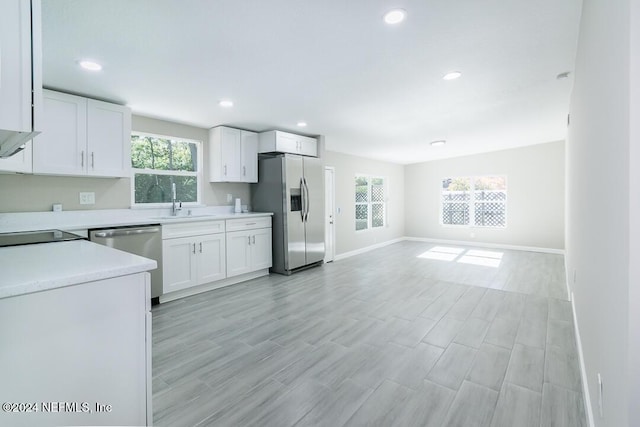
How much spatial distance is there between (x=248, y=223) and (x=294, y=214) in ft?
2.52

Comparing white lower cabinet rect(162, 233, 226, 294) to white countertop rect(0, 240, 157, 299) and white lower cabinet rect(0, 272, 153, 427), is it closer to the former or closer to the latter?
white countertop rect(0, 240, 157, 299)

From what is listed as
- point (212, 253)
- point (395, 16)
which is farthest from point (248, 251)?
point (395, 16)

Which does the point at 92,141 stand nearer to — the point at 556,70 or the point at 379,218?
the point at 556,70

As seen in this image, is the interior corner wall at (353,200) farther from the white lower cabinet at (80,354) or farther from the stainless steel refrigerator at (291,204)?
the white lower cabinet at (80,354)

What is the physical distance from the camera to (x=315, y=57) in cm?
241

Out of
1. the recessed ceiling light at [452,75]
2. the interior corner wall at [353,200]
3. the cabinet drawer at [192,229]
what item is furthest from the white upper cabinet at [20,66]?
the interior corner wall at [353,200]

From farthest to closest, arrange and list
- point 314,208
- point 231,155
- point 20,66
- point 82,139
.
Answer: point 314,208 → point 231,155 → point 82,139 → point 20,66

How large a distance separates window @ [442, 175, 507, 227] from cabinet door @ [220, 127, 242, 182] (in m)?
5.87

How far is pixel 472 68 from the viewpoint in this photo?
263 cm

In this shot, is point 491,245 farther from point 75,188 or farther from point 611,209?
point 75,188

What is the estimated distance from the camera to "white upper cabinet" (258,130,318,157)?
15.4 feet

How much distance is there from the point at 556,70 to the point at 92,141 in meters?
4.71

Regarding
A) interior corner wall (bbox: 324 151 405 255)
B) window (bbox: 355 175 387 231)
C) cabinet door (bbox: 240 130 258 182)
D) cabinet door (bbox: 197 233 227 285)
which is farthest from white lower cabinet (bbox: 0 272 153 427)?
window (bbox: 355 175 387 231)

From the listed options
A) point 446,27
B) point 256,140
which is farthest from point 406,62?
point 256,140
